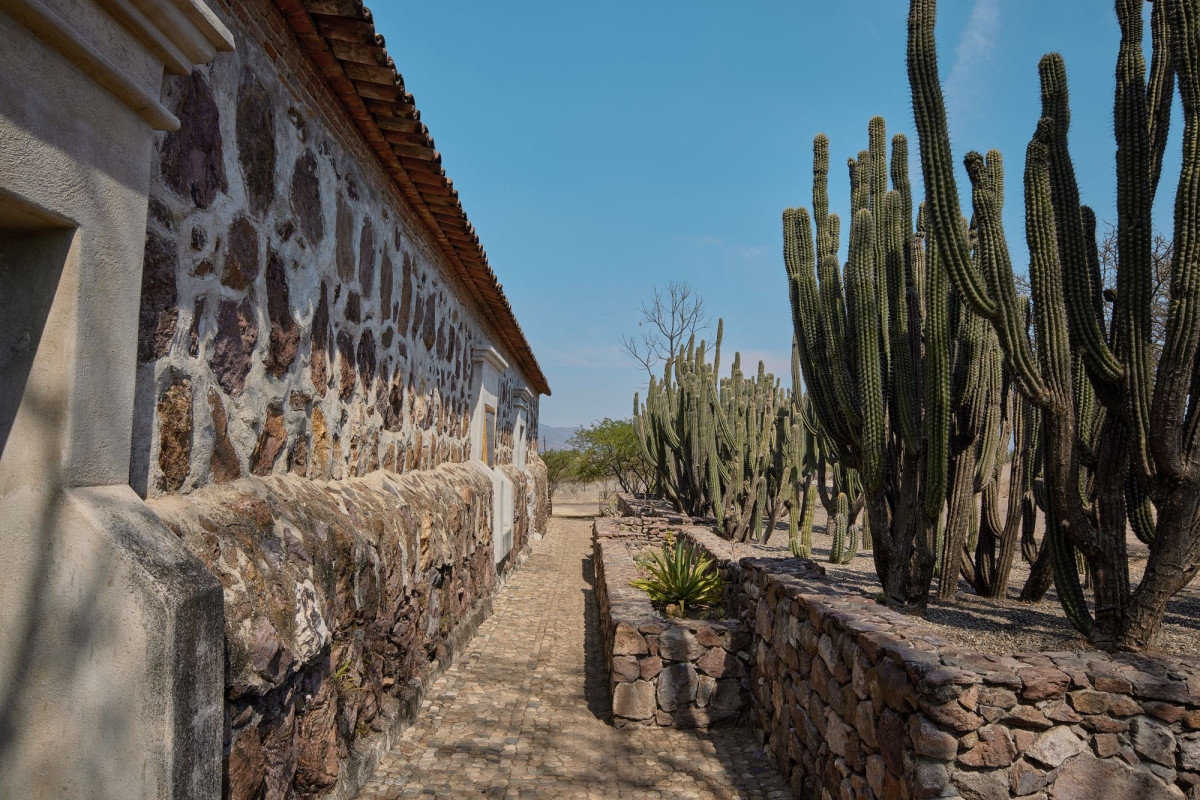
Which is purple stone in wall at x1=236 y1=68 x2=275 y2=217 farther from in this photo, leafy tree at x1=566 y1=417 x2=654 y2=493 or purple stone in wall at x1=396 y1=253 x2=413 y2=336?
leafy tree at x1=566 y1=417 x2=654 y2=493

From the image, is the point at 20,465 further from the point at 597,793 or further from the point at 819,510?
the point at 819,510

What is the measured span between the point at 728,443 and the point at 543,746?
27.8ft

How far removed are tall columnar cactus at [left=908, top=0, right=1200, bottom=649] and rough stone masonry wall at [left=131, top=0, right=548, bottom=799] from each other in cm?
357

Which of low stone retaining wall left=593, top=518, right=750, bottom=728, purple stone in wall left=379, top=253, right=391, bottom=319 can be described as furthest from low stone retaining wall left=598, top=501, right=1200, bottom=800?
purple stone in wall left=379, top=253, right=391, bottom=319

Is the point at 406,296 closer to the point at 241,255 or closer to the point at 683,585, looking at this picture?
the point at 241,255

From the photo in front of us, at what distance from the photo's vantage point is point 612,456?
94.0 feet

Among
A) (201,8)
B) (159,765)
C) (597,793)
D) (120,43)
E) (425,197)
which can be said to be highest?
(425,197)

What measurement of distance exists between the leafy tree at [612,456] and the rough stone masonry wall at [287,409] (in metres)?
21.6

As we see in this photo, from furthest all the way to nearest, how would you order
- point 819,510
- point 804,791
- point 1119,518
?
point 819,510 → point 1119,518 → point 804,791

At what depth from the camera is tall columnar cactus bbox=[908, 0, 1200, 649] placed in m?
3.90

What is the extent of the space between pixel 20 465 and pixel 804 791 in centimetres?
379

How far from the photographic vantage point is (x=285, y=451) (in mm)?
3564

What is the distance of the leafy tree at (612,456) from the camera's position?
27781mm

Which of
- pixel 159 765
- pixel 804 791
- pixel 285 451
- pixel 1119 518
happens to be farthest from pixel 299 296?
pixel 1119 518
